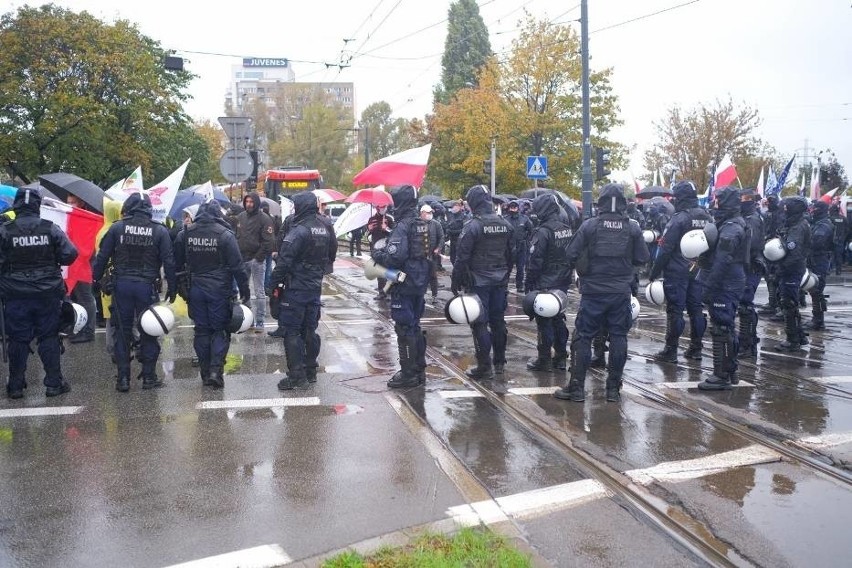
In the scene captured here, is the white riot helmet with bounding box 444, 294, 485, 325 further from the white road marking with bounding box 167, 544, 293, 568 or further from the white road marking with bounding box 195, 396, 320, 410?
the white road marking with bounding box 167, 544, 293, 568

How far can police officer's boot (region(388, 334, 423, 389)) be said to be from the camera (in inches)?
312

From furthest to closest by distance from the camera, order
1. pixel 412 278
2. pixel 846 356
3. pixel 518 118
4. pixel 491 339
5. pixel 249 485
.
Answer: pixel 518 118, pixel 846 356, pixel 491 339, pixel 412 278, pixel 249 485

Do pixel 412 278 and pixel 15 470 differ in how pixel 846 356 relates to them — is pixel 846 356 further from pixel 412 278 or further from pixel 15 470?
pixel 15 470

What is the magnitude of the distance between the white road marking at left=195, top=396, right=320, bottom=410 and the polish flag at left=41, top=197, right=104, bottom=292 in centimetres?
273

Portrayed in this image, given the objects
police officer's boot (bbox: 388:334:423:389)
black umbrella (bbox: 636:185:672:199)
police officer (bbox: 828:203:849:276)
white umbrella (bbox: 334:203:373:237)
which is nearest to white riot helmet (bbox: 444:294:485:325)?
police officer's boot (bbox: 388:334:423:389)

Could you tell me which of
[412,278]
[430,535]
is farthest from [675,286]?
[430,535]

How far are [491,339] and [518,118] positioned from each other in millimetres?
22868

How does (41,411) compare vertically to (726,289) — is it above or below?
below

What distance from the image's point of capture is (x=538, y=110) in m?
30.7

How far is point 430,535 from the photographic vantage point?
14.2ft

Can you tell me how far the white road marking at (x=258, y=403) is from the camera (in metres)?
7.20

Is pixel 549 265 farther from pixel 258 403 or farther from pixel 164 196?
pixel 164 196

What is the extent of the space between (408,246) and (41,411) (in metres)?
3.65

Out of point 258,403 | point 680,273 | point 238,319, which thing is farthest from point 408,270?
point 680,273
